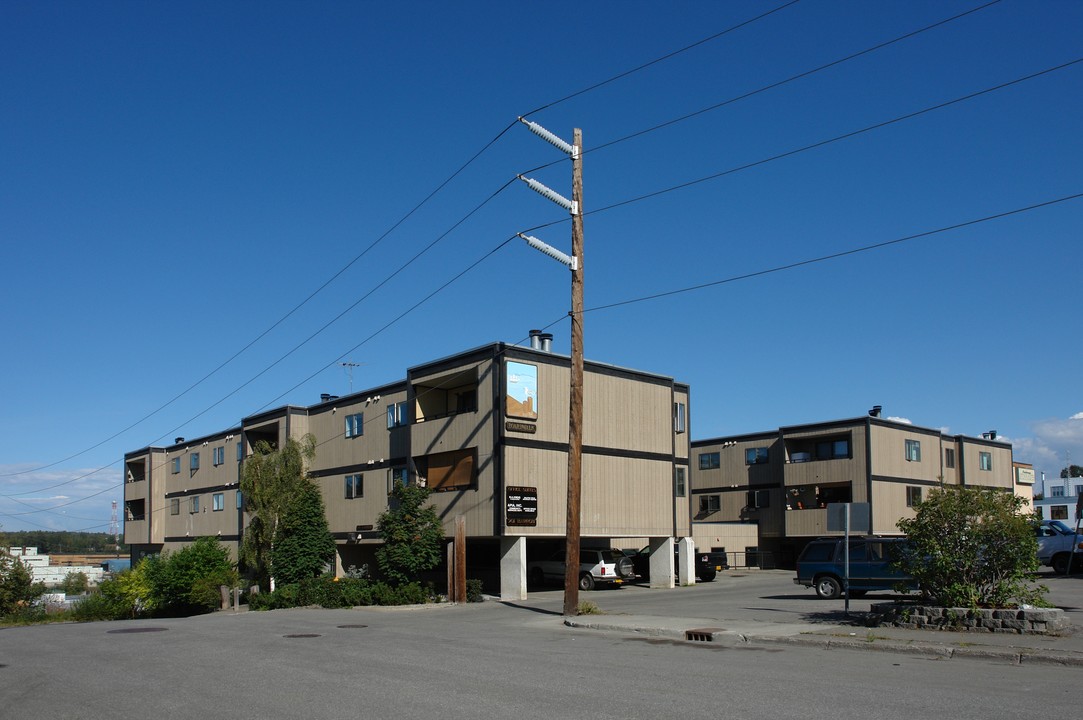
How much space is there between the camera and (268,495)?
142 ft

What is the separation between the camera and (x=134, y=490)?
7019cm

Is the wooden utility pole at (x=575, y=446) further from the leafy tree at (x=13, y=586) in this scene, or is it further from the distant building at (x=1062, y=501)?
the distant building at (x=1062, y=501)

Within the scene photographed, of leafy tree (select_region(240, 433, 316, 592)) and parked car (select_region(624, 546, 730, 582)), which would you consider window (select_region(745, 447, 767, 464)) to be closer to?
parked car (select_region(624, 546, 730, 582))

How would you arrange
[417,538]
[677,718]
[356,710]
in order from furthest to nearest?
[417,538], [356,710], [677,718]

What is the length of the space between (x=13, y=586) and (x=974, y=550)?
161 feet

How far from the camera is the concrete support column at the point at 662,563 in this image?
40219 mm

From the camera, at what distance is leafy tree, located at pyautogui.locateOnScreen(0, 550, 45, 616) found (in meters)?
49.0

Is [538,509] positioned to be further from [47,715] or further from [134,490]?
[134,490]

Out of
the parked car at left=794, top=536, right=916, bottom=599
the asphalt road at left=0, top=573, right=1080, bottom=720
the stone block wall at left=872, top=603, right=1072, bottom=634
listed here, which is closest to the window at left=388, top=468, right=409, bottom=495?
the parked car at left=794, top=536, right=916, bottom=599

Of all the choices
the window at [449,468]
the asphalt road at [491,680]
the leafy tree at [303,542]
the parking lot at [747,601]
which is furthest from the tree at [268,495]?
the asphalt road at [491,680]

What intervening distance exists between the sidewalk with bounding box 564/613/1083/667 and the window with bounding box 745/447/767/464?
120 feet

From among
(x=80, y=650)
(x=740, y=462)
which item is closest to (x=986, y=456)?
(x=740, y=462)

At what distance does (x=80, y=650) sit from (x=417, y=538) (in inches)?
657

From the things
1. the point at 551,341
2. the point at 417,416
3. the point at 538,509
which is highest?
the point at 551,341
